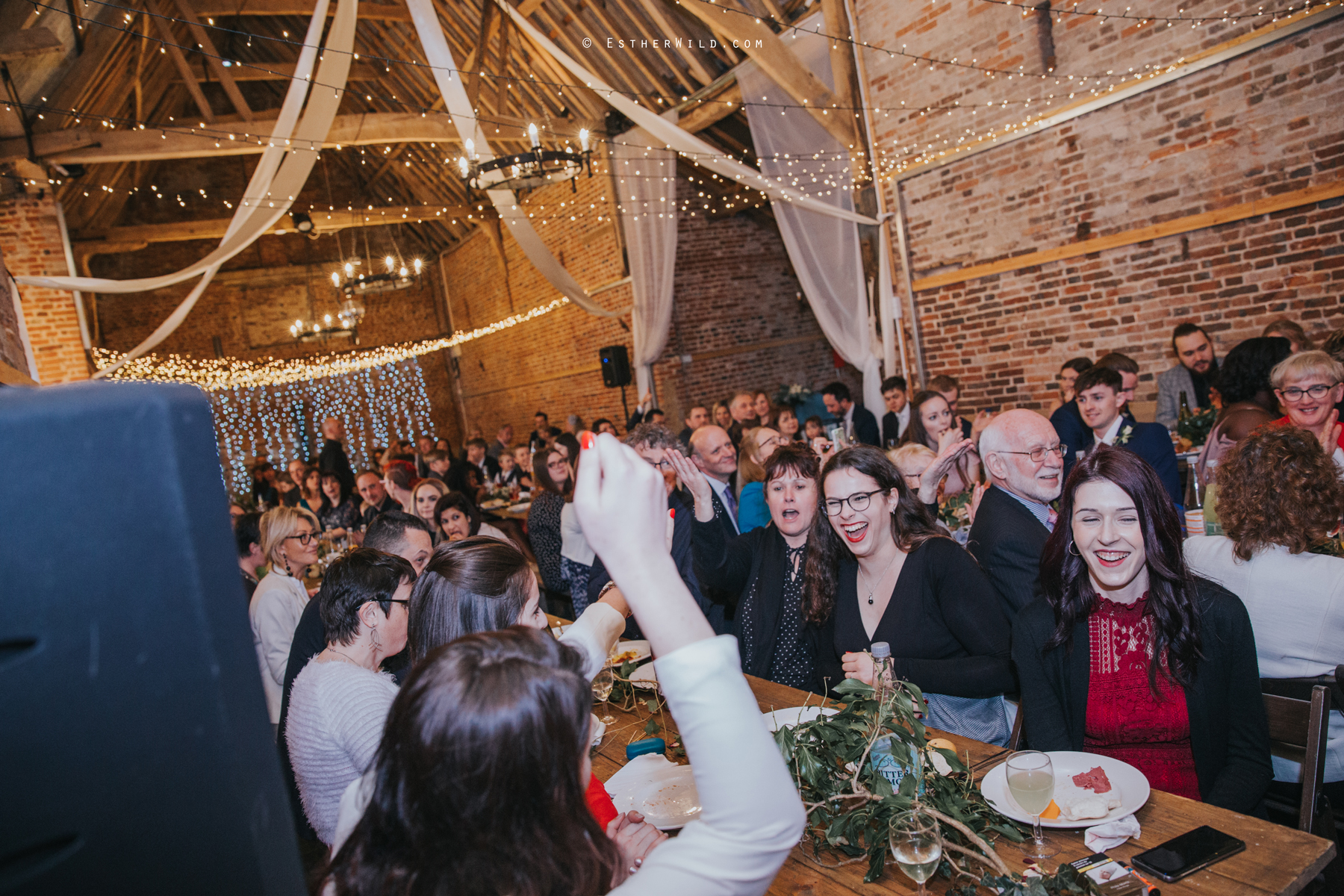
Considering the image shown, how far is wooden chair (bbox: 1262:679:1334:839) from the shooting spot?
1.79 meters

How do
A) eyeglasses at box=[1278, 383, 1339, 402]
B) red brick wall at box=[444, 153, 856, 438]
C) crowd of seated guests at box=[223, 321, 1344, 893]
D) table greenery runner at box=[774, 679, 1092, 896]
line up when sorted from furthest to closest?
red brick wall at box=[444, 153, 856, 438] → eyeglasses at box=[1278, 383, 1339, 402] → table greenery runner at box=[774, 679, 1092, 896] → crowd of seated guests at box=[223, 321, 1344, 893]

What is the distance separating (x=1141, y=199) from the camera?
5387mm

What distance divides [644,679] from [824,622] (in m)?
0.58

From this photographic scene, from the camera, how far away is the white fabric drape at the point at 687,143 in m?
5.74

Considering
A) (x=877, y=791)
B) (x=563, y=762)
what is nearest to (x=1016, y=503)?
(x=877, y=791)

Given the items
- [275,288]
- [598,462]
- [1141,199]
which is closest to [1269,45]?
[1141,199]

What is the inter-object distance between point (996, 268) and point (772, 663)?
14.3 ft

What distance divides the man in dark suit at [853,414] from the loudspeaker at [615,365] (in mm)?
3460

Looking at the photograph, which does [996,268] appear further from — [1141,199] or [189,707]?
[189,707]

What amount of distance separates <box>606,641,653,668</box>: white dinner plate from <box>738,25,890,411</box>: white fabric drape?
4.76 meters

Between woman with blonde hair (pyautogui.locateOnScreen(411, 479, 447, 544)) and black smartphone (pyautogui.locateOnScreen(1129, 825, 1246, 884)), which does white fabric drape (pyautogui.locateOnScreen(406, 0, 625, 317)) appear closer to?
woman with blonde hair (pyautogui.locateOnScreen(411, 479, 447, 544))

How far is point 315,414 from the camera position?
1667 cm

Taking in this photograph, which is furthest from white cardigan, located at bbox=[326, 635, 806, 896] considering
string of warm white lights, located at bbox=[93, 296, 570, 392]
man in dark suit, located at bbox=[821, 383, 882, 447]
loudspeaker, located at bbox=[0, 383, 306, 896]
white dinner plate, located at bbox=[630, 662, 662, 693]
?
string of warm white lights, located at bbox=[93, 296, 570, 392]

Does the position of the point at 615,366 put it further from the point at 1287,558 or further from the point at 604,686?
the point at 1287,558
